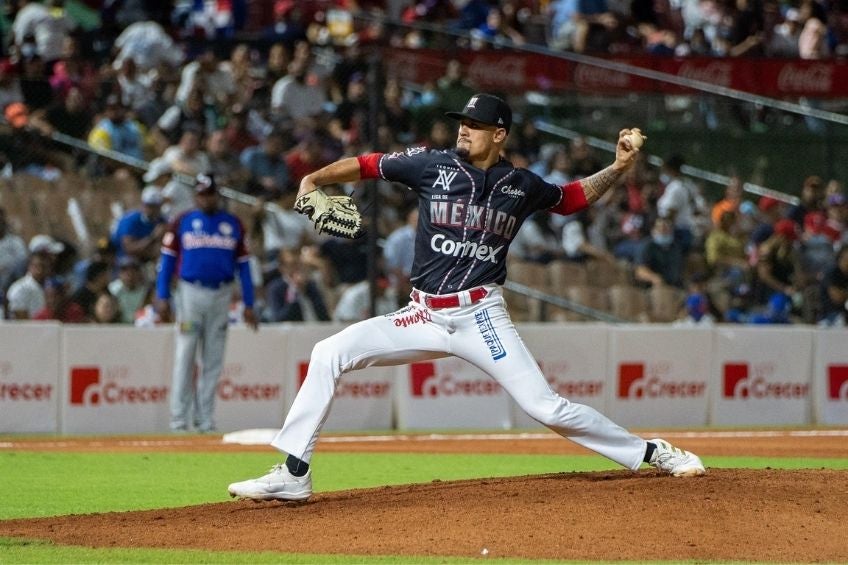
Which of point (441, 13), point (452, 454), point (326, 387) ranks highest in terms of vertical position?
point (441, 13)

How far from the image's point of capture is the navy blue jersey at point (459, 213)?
303 inches

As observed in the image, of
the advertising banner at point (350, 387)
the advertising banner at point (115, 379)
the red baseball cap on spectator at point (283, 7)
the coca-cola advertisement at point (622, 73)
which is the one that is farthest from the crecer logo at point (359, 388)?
the red baseball cap on spectator at point (283, 7)

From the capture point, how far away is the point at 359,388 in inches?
598

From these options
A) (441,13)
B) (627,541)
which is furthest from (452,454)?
(441,13)

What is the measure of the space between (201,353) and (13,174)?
11.3 feet

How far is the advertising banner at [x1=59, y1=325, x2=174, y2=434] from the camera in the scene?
14.2 m

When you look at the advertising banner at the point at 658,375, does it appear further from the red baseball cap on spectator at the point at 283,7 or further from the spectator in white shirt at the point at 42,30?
the spectator in white shirt at the point at 42,30

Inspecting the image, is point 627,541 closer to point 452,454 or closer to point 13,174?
point 452,454

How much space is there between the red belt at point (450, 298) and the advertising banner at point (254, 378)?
24.0 feet

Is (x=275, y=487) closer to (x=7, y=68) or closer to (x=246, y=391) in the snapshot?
(x=246, y=391)

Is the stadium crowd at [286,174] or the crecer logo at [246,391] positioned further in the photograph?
the stadium crowd at [286,174]

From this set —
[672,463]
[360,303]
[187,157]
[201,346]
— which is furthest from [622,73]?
[672,463]

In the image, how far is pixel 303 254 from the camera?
16188 mm

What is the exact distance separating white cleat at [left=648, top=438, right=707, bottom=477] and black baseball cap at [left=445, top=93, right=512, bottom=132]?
205 cm
